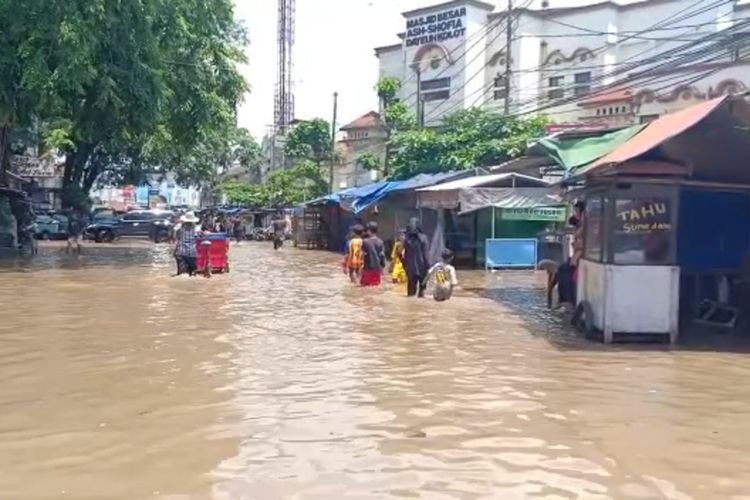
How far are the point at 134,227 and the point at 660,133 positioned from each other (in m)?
40.1

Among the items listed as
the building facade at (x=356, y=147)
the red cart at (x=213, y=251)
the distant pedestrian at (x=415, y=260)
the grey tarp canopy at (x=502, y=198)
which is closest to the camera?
the distant pedestrian at (x=415, y=260)

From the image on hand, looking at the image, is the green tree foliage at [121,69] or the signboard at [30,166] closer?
the green tree foliage at [121,69]

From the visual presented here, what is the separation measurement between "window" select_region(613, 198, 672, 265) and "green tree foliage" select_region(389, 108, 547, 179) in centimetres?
1895

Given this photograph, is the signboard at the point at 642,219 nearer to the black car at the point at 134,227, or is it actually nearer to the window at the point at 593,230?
the window at the point at 593,230

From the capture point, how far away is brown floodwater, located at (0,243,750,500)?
17.0 feet

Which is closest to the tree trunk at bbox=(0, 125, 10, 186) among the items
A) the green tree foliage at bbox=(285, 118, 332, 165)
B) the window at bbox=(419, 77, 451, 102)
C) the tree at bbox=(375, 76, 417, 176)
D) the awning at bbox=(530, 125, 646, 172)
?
the tree at bbox=(375, 76, 417, 176)

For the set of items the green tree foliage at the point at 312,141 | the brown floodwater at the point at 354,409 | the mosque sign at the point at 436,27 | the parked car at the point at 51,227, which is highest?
the mosque sign at the point at 436,27

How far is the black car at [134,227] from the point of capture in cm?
4228

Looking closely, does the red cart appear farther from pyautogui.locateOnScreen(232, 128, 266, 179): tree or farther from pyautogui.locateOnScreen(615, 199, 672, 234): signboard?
pyautogui.locateOnScreen(232, 128, 266, 179): tree

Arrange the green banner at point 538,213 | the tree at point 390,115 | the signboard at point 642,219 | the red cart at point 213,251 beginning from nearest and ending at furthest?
1. the signboard at point 642,219
2. the red cart at point 213,251
3. the green banner at point 538,213
4. the tree at point 390,115

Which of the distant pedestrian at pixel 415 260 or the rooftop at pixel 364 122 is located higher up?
the rooftop at pixel 364 122

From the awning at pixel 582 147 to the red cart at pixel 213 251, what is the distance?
937 centimetres

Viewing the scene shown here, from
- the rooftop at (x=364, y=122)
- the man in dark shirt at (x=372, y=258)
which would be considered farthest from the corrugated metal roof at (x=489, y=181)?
the rooftop at (x=364, y=122)

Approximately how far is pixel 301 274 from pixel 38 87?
25.9ft
